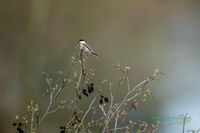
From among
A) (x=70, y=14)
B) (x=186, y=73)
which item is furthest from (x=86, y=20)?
(x=186, y=73)

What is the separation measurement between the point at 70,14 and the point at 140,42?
49 centimetres

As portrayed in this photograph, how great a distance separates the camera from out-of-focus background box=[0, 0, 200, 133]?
1.92m

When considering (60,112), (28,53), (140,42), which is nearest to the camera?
(60,112)

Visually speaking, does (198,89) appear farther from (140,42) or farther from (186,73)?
(140,42)

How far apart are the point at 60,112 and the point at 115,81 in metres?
0.37

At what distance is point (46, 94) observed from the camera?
74.9 inches

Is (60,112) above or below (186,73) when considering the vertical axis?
below

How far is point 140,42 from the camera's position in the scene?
2.06 metres

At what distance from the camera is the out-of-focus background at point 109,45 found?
75.5 inches

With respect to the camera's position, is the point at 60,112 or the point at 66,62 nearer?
the point at 60,112

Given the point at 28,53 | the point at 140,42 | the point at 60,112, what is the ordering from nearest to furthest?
1. the point at 60,112
2. the point at 28,53
3. the point at 140,42

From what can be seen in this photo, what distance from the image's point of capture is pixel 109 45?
2.03 m

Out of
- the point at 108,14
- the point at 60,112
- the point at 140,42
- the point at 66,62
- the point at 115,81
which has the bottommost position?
the point at 60,112

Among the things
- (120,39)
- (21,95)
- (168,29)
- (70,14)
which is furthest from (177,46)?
(21,95)
